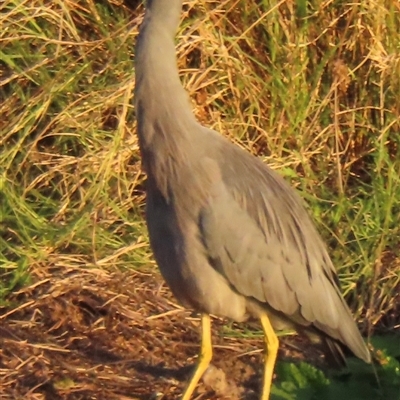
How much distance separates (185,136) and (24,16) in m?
1.85

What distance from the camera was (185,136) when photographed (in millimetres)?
3553

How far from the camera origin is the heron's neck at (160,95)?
3461 mm

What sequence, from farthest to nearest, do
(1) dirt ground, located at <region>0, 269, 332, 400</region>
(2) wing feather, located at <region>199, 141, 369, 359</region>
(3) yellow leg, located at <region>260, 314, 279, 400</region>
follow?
(1) dirt ground, located at <region>0, 269, 332, 400</region> → (3) yellow leg, located at <region>260, 314, 279, 400</region> → (2) wing feather, located at <region>199, 141, 369, 359</region>

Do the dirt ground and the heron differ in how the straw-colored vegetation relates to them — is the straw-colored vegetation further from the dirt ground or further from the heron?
the heron

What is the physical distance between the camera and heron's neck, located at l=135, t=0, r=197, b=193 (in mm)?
3461

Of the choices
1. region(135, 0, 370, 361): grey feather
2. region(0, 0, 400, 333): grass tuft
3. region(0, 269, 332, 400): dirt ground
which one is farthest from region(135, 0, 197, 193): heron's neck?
region(0, 0, 400, 333): grass tuft

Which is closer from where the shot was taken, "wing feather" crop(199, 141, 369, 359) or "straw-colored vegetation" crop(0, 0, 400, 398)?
"wing feather" crop(199, 141, 369, 359)

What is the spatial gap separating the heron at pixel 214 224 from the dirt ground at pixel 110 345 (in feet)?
1.04

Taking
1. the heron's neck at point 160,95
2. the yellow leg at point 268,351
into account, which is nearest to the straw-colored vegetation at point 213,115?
the yellow leg at point 268,351

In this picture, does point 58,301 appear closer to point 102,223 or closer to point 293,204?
point 102,223

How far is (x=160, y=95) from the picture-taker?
3.50 m

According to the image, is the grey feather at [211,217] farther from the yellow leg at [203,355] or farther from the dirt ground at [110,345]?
the dirt ground at [110,345]

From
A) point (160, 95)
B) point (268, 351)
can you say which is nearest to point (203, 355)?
point (268, 351)

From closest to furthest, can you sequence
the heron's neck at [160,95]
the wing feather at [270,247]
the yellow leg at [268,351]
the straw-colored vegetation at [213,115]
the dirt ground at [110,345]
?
the heron's neck at [160,95] < the wing feather at [270,247] < the yellow leg at [268,351] < the dirt ground at [110,345] < the straw-colored vegetation at [213,115]
